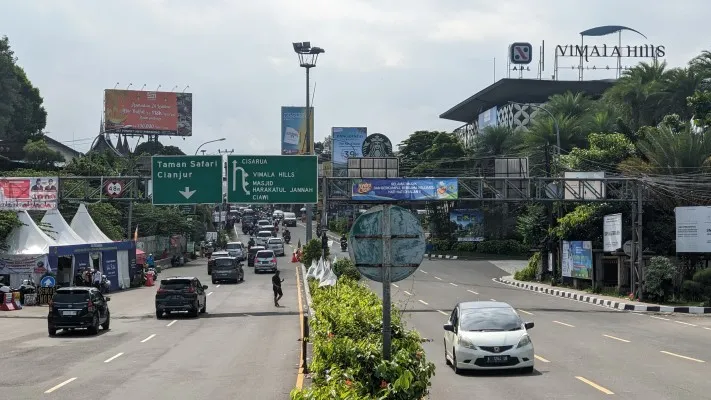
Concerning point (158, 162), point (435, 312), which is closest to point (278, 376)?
point (435, 312)

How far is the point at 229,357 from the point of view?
2175cm

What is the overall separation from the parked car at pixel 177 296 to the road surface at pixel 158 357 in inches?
21.7

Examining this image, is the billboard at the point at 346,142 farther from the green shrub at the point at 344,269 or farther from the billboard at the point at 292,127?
the green shrub at the point at 344,269

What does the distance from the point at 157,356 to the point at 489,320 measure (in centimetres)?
875

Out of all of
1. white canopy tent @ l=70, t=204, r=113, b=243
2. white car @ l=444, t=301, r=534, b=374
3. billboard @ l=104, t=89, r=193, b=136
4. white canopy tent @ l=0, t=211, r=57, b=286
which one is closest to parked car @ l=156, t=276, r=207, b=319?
white canopy tent @ l=0, t=211, r=57, b=286

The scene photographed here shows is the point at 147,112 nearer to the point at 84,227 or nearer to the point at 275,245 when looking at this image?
the point at 275,245

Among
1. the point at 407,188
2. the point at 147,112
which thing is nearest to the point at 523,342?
the point at 407,188

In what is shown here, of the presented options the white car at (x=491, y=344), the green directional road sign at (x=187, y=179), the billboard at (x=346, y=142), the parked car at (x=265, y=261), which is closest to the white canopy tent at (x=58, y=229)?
the green directional road sign at (x=187, y=179)

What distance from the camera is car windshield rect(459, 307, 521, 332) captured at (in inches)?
Result: 717

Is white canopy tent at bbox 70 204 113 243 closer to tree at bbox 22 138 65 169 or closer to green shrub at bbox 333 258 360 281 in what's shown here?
green shrub at bbox 333 258 360 281

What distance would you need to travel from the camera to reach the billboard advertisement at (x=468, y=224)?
80750 mm

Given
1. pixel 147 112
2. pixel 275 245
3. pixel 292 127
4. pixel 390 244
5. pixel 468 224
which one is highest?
pixel 147 112

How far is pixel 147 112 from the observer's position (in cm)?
11025

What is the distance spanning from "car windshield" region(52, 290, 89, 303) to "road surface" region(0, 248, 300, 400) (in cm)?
117
